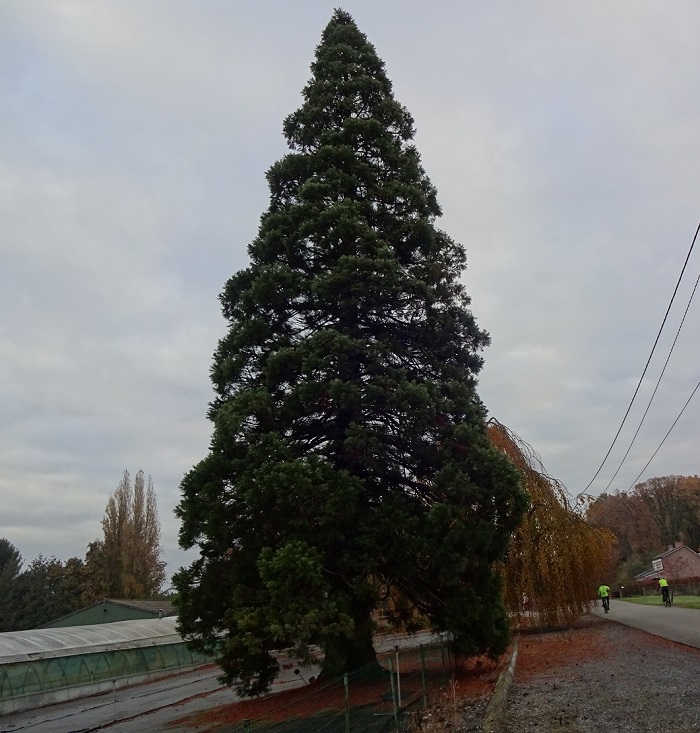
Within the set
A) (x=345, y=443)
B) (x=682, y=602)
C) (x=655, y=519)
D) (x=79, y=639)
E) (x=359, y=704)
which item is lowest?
(x=359, y=704)

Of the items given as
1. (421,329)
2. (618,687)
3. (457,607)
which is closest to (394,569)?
(457,607)

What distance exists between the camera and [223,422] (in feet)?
40.9

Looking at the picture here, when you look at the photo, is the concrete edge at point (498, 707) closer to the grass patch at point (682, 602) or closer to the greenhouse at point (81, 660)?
the greenhouse at point (81, 660)

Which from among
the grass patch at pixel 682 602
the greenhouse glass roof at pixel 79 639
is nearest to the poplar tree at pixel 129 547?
the greenhouse glass roof at pixel 79 639

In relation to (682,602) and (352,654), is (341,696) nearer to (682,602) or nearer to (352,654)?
(352,654)

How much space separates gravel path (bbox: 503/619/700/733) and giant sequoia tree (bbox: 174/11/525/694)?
1743 mm

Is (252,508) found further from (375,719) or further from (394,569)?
(375,719)

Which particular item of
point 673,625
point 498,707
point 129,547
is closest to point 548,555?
point 673,625

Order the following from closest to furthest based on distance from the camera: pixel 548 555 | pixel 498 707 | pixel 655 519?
pixel 498 707, pixel 548 555, pixel 655 519

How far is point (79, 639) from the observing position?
2614cm

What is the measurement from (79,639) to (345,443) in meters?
19.6

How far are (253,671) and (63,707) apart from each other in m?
13.8

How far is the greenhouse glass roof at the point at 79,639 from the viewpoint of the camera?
73.2 ft

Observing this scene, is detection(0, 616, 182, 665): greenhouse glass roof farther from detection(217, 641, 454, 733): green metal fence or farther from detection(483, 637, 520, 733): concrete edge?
detection(483, 637, 520, 733): concrete edge
